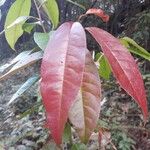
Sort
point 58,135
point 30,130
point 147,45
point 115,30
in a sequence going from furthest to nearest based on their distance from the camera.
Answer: point 115,30
point 147,45
point 30,130
point 58,135

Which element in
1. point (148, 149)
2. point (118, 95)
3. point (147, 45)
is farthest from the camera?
point (147, 45)

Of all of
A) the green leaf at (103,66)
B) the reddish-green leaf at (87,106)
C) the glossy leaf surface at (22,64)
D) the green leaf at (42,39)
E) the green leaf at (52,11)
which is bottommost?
the green leaf at (103,66)


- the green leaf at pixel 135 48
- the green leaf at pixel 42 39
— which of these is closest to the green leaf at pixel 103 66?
the green leaf at pixel 135 48

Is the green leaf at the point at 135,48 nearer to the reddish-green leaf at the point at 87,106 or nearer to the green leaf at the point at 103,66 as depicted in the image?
the green leaf at the point at 103,66

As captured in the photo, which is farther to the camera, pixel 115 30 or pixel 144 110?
pixel 115 30

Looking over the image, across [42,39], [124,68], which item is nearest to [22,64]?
[42,39]

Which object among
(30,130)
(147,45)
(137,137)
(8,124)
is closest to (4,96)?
(8,124)

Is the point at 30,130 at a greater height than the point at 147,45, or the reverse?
the point at 147,45

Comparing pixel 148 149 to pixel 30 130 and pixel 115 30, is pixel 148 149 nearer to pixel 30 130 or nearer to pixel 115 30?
pixel 30 130
